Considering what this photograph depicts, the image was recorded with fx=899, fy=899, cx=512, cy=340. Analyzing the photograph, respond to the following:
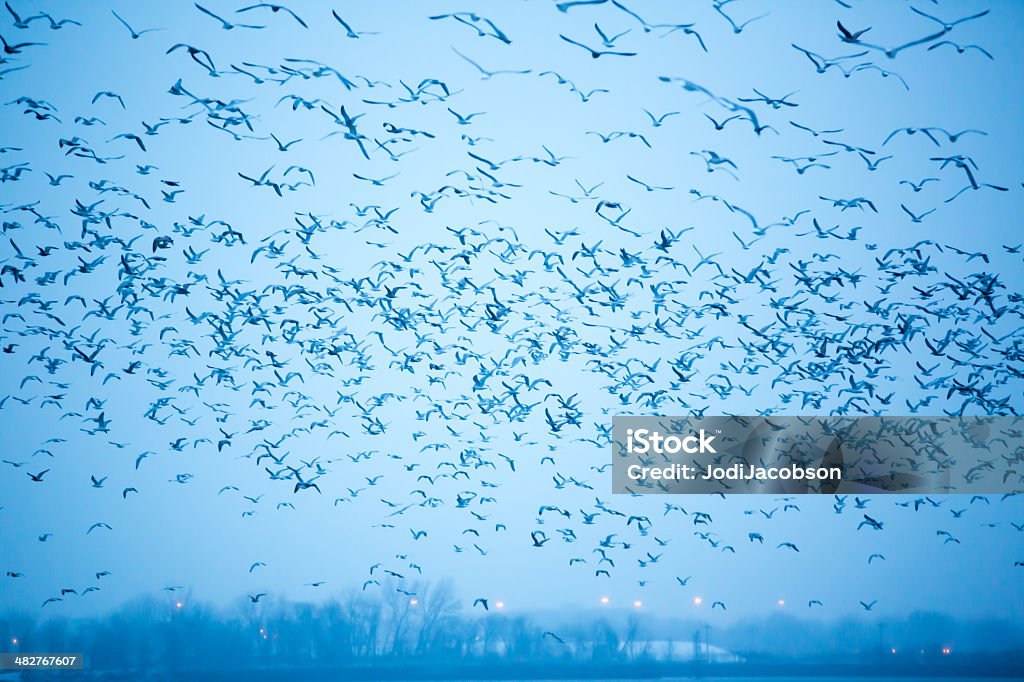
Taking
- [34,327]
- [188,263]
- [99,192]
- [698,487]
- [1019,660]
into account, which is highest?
[99,192]

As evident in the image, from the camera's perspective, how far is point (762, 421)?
296 inches

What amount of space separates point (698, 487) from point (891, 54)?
380cm

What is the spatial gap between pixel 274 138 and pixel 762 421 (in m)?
4.64

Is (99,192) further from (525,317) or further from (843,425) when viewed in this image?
(843,425)

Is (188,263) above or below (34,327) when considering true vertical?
above

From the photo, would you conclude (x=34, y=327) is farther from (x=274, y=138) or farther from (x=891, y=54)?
(x=891, y=54)

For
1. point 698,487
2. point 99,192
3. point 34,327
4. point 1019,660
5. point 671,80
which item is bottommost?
point 1019,660

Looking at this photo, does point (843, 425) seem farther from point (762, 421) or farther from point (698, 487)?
point (698, 487)

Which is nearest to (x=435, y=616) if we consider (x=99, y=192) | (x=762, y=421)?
(x=762, y=421)

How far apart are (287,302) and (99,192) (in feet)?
5.72

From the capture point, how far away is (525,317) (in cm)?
747

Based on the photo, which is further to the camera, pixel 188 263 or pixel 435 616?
pixel 435 616

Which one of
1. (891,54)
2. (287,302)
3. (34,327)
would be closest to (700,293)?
(891,54)

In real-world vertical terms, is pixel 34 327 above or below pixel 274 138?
below
